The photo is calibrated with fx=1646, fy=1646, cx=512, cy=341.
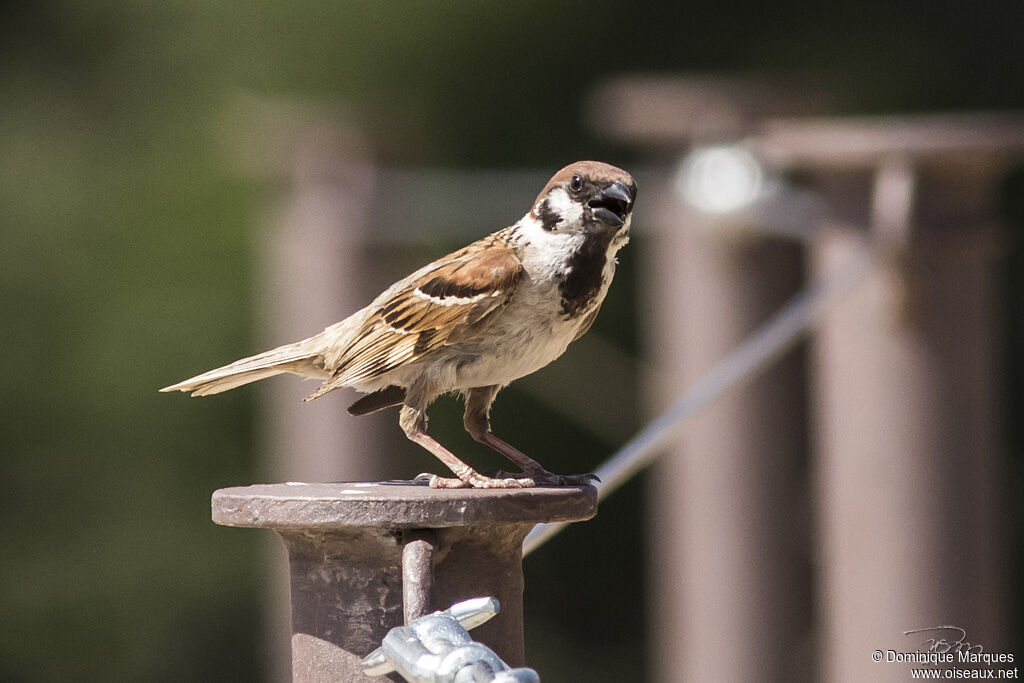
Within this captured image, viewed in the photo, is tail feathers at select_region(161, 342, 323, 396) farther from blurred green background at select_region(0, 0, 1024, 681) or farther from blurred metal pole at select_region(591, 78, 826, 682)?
blurred green background at select_region(0, 0, 1024, 681)

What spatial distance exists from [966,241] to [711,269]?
50.1 inches

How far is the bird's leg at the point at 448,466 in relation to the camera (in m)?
2.49

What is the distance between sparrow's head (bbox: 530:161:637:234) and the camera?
275 centimetres

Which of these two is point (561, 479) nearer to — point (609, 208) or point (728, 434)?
point (609, 208)

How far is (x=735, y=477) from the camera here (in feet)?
16.7

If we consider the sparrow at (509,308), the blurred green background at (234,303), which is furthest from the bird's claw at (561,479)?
the blurred green background at (234,303)

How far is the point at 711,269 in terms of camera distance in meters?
5.29

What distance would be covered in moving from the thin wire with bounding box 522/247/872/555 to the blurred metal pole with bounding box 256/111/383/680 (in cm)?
230

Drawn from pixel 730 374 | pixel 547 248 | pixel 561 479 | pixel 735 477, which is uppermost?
pixel 547 248

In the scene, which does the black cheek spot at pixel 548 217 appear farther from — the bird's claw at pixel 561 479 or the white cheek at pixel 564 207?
the bird's claw at pixel 561 479

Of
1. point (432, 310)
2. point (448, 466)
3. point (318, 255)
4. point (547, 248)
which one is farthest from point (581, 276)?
point (318, 255)

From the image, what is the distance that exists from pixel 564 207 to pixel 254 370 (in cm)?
70

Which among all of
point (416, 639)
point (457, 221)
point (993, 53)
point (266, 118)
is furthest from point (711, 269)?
point (993, 53)

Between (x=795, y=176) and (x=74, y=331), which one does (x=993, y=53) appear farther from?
(x=74, y=331)
